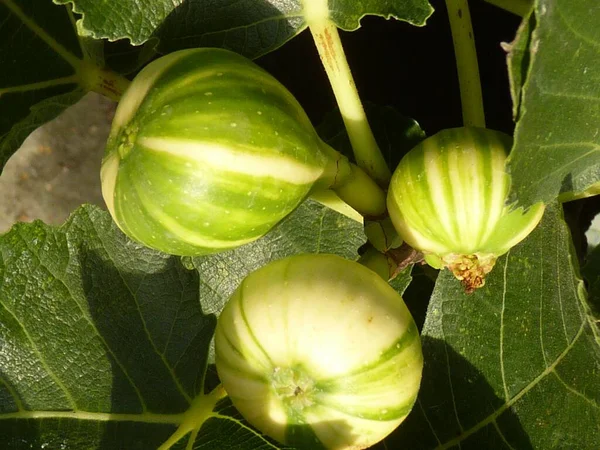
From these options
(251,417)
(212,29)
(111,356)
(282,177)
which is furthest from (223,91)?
(111,356)

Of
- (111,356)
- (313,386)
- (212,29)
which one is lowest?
(111,356)

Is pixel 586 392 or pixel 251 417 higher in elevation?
pixel 251 417

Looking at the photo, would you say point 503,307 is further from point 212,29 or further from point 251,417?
point 212,29

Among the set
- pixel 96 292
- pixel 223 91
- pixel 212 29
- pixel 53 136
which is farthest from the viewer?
pixel 53 136

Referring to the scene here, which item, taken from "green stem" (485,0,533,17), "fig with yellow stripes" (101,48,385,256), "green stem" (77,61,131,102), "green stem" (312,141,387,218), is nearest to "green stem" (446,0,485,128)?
"green stem" (485,0,533,17)

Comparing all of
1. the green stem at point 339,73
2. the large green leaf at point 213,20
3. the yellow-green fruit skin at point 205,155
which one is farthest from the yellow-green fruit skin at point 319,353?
the large green leaf at point 213,20

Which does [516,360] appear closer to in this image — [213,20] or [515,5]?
[515,5]
